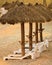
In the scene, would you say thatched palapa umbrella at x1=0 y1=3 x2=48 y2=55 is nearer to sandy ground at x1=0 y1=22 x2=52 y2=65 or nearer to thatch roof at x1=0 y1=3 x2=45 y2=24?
thatch roof at x1=0 y1=3 x2=45 y2=24

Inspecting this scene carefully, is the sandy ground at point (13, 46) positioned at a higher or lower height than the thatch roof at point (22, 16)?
lower

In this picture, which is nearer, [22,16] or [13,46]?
[22,16]

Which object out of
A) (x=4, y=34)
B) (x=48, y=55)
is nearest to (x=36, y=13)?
(x=48, y=55)

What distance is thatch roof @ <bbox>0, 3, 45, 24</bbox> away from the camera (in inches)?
330

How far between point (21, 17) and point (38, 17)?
52 cm

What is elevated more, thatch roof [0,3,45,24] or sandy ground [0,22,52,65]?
thatch roof [0,3,45,24]

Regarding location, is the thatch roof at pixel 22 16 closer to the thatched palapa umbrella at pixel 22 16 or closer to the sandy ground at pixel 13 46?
the thatched palapa umbrella at pixel 22 16

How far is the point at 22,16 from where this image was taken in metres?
8.45

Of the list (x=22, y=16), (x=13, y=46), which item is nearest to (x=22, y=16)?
(x=22, y=16)

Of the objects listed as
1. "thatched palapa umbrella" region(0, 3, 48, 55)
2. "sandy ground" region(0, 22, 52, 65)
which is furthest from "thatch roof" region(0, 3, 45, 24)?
"sandy ground" region(0, 22, 52, 65)

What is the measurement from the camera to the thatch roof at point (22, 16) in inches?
330

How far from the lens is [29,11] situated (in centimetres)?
865

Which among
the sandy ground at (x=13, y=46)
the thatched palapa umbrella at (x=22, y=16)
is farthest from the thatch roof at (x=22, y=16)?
the sandy ground at (x=13, y=46)

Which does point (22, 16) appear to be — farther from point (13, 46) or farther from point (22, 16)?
point (13, 46)
